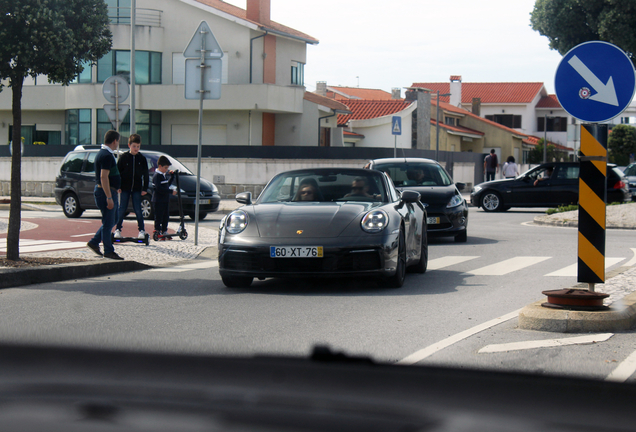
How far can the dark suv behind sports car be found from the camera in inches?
783

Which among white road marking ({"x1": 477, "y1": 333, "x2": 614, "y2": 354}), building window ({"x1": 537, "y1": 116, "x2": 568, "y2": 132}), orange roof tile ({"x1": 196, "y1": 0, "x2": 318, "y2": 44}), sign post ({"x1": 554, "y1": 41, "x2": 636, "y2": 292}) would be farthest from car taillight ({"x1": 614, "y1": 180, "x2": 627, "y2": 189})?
building window ({"x1": 537, "y1": 116, "x2": 568, "y2": 132})

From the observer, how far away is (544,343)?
5.75m

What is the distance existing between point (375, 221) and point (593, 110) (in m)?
2.53

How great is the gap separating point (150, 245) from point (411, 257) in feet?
18.0

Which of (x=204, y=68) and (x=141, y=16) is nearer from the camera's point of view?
(x=204, y=68)

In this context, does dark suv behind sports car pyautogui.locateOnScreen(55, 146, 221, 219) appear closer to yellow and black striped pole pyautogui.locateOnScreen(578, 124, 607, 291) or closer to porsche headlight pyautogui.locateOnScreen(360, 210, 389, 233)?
porsche headlight pyautogui.locateOnScreen(360, 210, 389, 233)

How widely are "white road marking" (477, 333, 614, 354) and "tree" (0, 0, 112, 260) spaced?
6152 millimetres

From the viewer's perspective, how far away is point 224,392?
2.92m

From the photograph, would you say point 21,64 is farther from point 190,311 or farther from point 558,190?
point 558,190

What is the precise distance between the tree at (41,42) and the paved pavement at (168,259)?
3.08 ft

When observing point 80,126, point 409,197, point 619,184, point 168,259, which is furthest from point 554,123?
point 409,197

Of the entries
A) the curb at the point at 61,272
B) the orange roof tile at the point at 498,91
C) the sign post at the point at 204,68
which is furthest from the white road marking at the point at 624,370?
the orange roof tile at the point at 498,91

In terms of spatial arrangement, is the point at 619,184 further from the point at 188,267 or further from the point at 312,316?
the point at 312,316

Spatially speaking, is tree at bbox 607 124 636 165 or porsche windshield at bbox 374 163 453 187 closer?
porsche windshield at bbox 374 163 453 187
